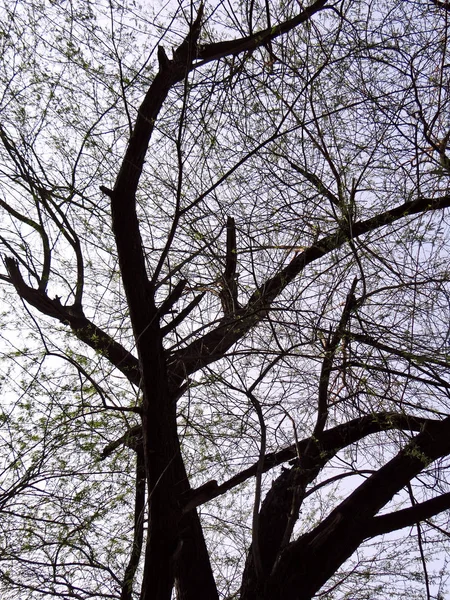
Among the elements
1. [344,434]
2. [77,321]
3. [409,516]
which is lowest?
[409,516]

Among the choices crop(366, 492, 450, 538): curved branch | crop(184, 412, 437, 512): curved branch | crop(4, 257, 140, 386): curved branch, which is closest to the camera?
crop(366, 492, 450, 538): curved branch

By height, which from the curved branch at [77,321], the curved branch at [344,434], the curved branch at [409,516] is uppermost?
the curved branch at [77,321]

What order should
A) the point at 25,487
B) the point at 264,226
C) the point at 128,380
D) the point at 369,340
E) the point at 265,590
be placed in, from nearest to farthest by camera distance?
the point at 265,590
the point at 25,487
the point at 369,340
the point at 264,226
the point at 128,380

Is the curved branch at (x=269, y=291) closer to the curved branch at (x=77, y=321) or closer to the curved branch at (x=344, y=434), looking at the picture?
the curved branch at (x=77, y=321)

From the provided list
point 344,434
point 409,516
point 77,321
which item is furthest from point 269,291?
point 409,516

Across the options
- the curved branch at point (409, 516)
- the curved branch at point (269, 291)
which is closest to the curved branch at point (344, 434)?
the curved branch at point (409, 516)

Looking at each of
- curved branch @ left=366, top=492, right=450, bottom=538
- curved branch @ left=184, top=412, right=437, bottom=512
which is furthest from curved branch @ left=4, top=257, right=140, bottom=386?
curved branch @ left=366, top=492, right=450, bottom=538

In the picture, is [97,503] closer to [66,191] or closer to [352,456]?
[352,456]

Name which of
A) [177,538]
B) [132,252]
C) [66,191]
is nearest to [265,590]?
[177,538]

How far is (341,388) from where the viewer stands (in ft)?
11.6

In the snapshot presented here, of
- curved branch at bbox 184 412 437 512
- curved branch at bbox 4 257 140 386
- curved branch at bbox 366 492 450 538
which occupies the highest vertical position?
curved branch at bbox 4 257 140 386

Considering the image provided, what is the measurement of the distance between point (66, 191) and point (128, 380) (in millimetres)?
1217

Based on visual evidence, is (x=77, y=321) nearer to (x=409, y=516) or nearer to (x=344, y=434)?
(x=344, y=434)

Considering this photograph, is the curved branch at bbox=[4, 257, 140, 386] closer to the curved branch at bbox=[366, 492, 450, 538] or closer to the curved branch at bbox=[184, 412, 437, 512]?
the curved branch at bbox=[184, 412, 437, 512]
